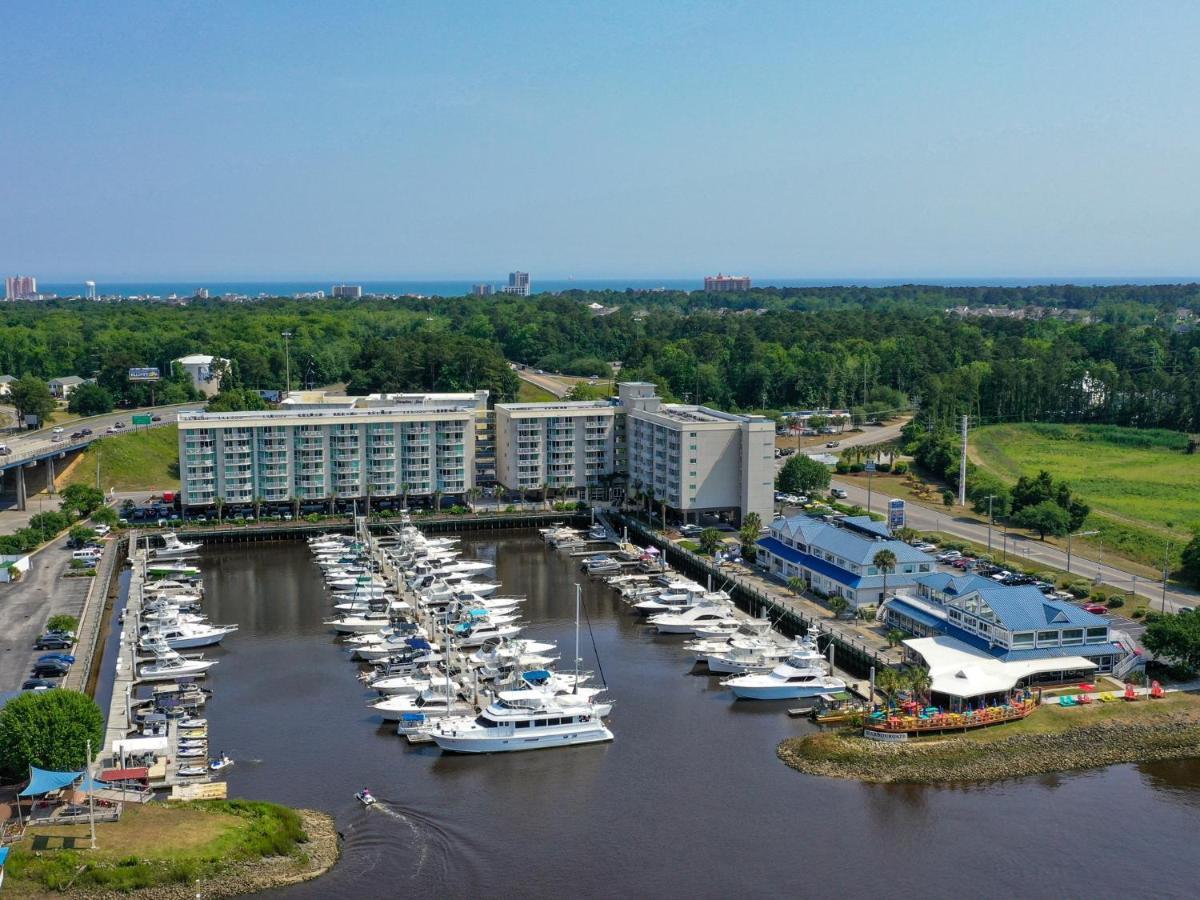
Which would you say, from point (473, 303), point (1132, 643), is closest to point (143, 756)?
point (1132, 643)

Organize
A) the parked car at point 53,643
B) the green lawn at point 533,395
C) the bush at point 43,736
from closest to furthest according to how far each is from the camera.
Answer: the bush at point 43,736 < the parked car at point 53,643 < the green lawn at point 533,395

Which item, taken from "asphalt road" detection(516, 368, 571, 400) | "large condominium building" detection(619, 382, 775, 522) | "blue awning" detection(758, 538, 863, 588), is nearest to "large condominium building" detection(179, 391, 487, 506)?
"large condominium building" detection(619, 382, 775, 522)

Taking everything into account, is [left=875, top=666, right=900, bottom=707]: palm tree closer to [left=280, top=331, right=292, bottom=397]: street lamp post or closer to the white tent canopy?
the white tent canopy

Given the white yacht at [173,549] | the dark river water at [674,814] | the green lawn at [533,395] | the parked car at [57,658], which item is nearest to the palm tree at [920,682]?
the dark river water at [674,814]

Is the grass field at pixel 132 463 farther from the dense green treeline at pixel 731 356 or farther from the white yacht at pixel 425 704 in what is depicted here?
the white yacht at pixel 425 704

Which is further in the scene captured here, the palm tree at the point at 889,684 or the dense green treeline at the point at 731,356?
the dense green treeline at the point at 731,356

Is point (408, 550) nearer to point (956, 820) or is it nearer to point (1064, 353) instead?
point (956, 820)

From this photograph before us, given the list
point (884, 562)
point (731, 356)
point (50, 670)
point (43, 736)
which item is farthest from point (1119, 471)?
point (43, 736)
